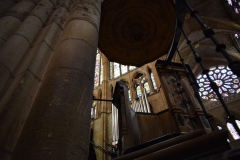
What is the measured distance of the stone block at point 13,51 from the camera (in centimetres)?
150

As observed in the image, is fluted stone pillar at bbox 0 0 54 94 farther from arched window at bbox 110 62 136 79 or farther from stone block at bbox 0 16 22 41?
arched window at bbox 110 62 136 79

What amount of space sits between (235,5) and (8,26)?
11.6 meters

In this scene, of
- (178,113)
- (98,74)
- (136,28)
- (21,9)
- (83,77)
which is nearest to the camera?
(83,77)

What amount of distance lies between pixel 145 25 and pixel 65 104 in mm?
3675

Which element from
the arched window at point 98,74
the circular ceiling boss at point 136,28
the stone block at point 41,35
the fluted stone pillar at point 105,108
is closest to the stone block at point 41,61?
the stone block at point 41,35

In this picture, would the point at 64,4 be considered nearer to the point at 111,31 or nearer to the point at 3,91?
the point at 3,91

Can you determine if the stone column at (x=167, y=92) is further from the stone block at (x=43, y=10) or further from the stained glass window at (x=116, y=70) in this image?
the stained glass window at (x=116, y=70)

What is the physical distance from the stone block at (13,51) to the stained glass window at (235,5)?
11.3 meters

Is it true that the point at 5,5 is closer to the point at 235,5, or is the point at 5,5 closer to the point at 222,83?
the point at 235,5

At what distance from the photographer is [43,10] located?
222cm

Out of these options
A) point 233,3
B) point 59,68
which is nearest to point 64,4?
point 59,68

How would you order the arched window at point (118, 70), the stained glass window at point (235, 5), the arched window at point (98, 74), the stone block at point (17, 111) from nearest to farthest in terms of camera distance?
the stone block at point (17, 111), the stained glass window at point (235, 5), the arched window at point (118, 70), the arched window at point (98, 74)

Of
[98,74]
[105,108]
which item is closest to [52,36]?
[105,108]

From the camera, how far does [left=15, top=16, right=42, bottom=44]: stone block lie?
6.01ft
